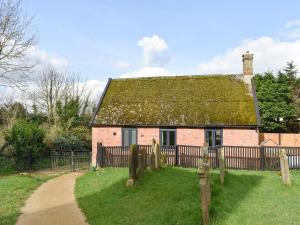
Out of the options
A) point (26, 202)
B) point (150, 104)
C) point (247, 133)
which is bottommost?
point (26, 202)

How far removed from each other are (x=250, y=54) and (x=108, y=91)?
12052 mm

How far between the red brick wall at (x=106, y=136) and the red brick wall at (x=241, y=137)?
778 centimetres

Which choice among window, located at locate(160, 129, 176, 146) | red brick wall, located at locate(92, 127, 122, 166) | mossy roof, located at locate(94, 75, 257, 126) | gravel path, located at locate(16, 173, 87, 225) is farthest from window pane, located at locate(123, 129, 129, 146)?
gravel path, located at locate(16, 173, 87, 225)

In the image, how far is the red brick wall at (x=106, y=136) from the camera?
84.0ft

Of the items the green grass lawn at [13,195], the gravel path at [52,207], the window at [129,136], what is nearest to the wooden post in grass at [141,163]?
the gravel path at [52,207]

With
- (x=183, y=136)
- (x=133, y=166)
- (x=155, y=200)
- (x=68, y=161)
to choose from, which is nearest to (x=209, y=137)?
(x=183, y=136)

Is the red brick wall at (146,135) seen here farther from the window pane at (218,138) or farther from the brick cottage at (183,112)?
the window pane at (218,138)

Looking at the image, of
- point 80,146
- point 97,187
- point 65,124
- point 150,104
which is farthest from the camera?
point 65,124

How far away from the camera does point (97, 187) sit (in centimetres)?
1491

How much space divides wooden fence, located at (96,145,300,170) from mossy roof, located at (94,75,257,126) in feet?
7.60

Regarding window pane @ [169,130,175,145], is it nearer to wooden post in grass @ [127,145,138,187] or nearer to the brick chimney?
the brick chimney

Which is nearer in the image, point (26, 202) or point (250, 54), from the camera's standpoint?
point (26, 202)

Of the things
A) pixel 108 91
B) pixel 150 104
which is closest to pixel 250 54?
pixel 150 104

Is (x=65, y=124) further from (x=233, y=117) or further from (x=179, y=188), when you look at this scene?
(x=179, y=188)
